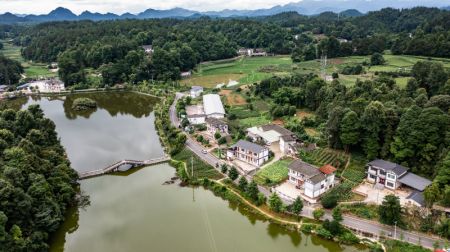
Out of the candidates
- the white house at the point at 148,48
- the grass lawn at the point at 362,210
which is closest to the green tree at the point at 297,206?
the grass lawn at the point at 362,210

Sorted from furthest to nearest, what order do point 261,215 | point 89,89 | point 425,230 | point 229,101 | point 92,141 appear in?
1. point 89,89
2. point 229,101
3. point 92,141
4. point 261,215
5. point 425,230

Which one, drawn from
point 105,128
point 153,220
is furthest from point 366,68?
point 153,220

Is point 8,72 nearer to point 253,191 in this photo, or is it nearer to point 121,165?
point 121,165

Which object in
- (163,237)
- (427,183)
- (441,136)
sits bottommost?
(163,237)

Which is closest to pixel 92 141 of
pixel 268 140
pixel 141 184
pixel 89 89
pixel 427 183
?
pixel 141 184

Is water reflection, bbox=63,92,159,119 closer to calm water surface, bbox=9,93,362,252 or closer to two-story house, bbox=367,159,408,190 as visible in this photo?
calm water surface, bbox=9,93,362,252

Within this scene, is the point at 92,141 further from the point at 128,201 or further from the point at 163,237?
the point at 163,237
